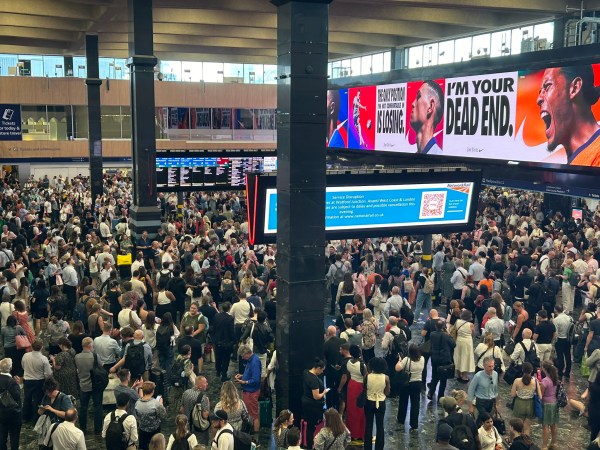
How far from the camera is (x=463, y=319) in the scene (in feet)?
37.6

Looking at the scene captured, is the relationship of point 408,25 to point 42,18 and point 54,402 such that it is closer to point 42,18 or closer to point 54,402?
point 42,18

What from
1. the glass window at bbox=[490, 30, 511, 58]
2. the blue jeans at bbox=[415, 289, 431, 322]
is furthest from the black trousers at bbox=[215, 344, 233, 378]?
the glass window at bbox=[490, 30, 511, 58]

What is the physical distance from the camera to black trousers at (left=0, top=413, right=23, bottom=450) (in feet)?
29.2

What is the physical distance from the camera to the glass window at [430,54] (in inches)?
1490

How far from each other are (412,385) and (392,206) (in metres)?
4.02

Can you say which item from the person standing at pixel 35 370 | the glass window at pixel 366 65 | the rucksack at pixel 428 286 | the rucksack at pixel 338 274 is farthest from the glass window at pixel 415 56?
the person standing at pixel 35 370

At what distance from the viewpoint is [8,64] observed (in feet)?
144

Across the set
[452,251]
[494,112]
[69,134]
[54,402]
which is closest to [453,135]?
[494,112]

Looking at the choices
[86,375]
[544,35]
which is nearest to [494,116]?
[544,35]

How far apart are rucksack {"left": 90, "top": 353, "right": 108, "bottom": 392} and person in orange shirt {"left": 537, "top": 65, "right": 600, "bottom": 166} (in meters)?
13.9

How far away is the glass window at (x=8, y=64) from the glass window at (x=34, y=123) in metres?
2.14

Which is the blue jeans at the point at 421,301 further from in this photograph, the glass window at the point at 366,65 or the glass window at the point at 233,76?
the glass window at the point at 233,76

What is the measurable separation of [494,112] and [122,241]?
11814 mm

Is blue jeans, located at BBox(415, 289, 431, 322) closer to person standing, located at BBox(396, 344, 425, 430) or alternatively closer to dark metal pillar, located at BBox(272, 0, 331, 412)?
person standing, located at BBox(396, 344, 425, 430)
